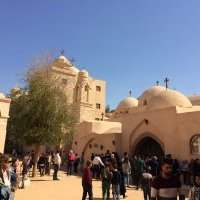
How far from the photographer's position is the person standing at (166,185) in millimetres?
3754

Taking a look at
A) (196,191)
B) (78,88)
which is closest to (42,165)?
(196,191)

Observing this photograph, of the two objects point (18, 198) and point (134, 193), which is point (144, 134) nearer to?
point (134, 193)

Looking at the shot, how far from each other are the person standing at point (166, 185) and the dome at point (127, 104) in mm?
26989

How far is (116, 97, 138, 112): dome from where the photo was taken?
3131 centimetres

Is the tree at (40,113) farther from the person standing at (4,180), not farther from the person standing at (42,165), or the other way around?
the person standing at (4,180)

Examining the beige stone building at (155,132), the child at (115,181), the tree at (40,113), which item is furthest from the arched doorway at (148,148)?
the child at (115,181)

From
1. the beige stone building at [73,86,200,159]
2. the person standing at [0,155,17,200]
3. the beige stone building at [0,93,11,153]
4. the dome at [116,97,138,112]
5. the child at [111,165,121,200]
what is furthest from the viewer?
the dome at [116,97,138,112]

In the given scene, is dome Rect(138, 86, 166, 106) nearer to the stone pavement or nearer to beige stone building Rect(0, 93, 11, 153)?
beige stone building Rect(0, 93, 11, 153)

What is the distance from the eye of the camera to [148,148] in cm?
1802

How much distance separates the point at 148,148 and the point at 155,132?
1.69 metres

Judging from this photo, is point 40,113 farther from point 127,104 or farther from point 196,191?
point 127,104

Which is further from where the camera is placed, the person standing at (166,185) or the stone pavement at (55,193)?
the stone pavement at (55,193)

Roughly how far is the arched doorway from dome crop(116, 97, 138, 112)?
41.0ft

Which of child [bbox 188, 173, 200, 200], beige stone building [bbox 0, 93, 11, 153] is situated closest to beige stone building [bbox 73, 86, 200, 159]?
beige stone building [bbox 0, 93, 11, 153]
